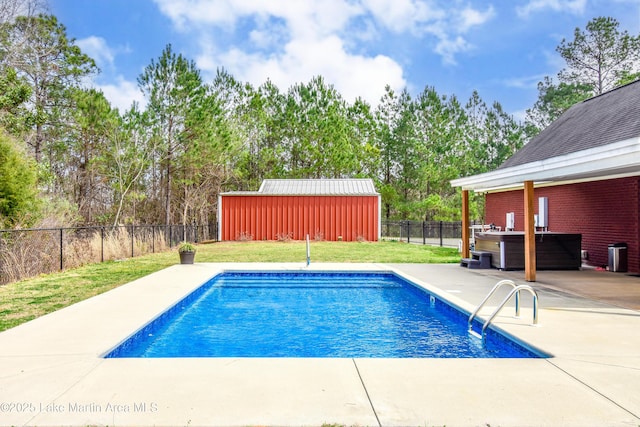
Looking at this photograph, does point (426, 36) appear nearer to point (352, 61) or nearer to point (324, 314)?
point (352, 61)

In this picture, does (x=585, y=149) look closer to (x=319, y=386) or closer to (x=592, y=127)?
(x=592, y=127)

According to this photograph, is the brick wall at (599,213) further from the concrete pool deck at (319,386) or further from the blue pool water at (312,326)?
the concrete pool deck at (319,386)

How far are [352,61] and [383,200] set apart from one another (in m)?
9.54

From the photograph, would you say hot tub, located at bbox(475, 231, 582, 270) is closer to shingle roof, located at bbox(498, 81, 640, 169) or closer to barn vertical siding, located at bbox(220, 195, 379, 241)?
shingle roof, located at bbox(498, 81, 640, 169)

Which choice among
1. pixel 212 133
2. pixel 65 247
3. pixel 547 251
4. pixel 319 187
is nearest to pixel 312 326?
pixel 547 251

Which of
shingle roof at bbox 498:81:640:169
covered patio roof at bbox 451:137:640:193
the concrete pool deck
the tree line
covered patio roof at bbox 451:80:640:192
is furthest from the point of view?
the tree line

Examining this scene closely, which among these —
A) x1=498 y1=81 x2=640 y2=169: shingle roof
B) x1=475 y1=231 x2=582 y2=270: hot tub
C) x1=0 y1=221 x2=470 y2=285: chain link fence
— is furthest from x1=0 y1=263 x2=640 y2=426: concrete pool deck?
x1=498 y1=81 x2=640 y2=169: shingle roof

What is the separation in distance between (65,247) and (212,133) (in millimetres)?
11847

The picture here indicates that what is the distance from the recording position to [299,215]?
20.6m

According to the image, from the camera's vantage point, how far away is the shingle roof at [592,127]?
30.7 feet

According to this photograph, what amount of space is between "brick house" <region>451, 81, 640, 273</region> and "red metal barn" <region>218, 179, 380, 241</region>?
26.5 ft

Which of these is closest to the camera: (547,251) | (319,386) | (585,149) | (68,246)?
(319,386)

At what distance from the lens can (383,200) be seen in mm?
29750

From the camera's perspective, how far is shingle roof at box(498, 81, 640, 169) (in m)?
9.35
